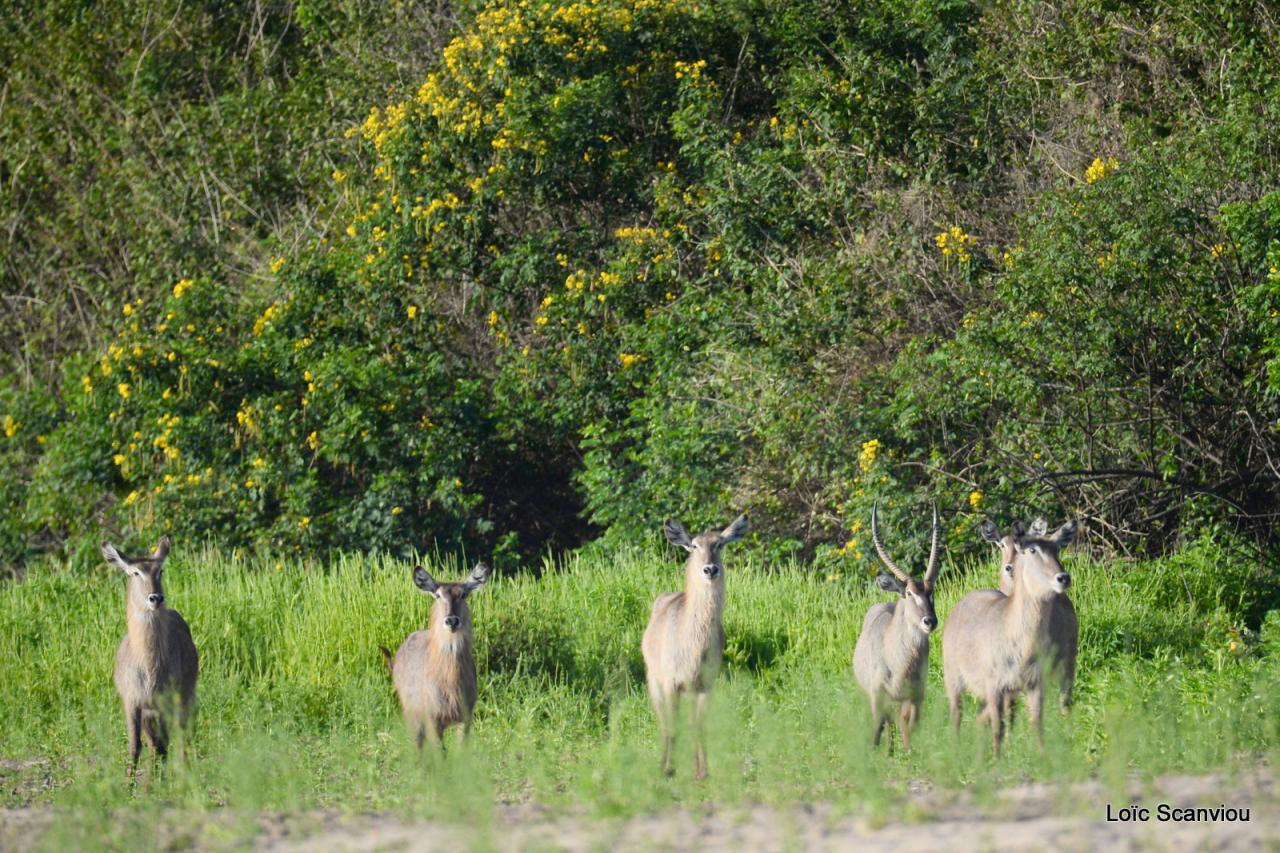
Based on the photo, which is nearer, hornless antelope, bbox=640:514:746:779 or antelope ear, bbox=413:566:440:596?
hornless antelope, bbox=640:514:746:779

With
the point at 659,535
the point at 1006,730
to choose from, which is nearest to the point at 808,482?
the point at 659,535

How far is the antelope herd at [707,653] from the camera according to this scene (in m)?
8.11

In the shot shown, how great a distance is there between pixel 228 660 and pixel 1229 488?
699cm

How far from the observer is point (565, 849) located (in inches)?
211

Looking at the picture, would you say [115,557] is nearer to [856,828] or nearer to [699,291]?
[856,828]

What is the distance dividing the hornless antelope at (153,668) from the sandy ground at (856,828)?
217 cm

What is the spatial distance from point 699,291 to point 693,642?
6.34 m

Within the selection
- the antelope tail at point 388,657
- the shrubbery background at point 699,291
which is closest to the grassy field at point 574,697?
the antelope tail at point 388,657

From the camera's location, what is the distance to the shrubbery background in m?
11.9

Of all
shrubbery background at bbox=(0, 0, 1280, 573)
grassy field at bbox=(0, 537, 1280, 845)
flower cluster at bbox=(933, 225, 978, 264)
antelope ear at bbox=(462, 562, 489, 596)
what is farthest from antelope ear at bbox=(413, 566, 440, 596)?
flower cluster at bbox=(933, 225, 978, 264)

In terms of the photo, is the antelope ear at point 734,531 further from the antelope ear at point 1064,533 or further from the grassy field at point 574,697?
the antelope ear at point 1064,533

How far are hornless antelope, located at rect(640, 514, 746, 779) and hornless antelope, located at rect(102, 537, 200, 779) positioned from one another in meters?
2.35

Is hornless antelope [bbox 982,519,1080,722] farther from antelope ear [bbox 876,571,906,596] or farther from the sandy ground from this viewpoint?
the sandy ground

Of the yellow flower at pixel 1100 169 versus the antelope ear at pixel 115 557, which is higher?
the yellow flower at pixel 1100 169
